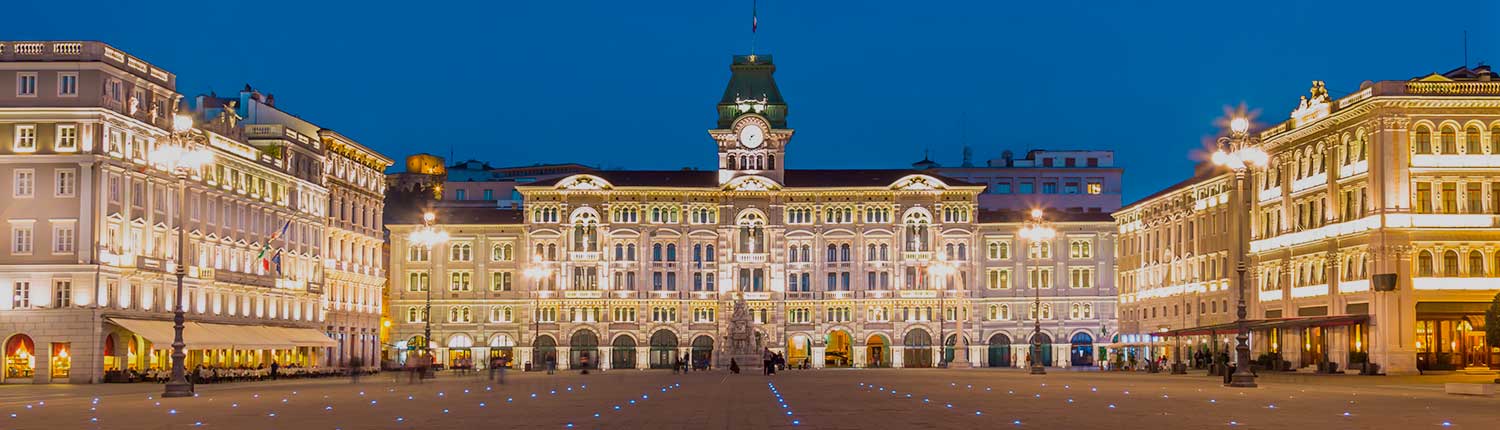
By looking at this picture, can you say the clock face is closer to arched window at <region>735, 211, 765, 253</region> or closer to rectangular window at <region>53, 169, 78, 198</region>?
arched window at <region>735, 211, 765, 253</region>

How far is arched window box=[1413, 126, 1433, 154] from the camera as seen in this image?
79938mm

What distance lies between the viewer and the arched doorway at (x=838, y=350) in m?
152

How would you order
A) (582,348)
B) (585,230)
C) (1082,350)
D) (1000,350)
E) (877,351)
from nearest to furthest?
1. (585,230)
2. (582,348)
3. (1000,350)
4. (1082,350)
5. (877,351)

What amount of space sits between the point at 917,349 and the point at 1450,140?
74021mm

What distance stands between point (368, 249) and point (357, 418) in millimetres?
89776

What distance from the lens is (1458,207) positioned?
262 ft

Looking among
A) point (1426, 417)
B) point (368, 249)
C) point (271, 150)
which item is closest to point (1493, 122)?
point (1426, 417)

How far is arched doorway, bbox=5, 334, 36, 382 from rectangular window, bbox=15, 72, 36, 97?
10.3 metres

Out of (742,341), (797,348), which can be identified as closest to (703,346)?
(797,348)

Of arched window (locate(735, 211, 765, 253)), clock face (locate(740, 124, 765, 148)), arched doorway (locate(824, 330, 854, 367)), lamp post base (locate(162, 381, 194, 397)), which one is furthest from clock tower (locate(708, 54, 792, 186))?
lamp post base (locate(162, 381, 194, 397))

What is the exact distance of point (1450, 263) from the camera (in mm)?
79875

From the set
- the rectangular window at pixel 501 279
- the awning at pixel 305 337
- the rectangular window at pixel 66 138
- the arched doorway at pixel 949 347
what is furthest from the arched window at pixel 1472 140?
the rectangular window at pixel 501 279

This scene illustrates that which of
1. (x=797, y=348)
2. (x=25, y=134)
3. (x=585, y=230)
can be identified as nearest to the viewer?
(x=25, y=134)

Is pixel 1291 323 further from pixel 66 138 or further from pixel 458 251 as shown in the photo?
pixel 458 251
